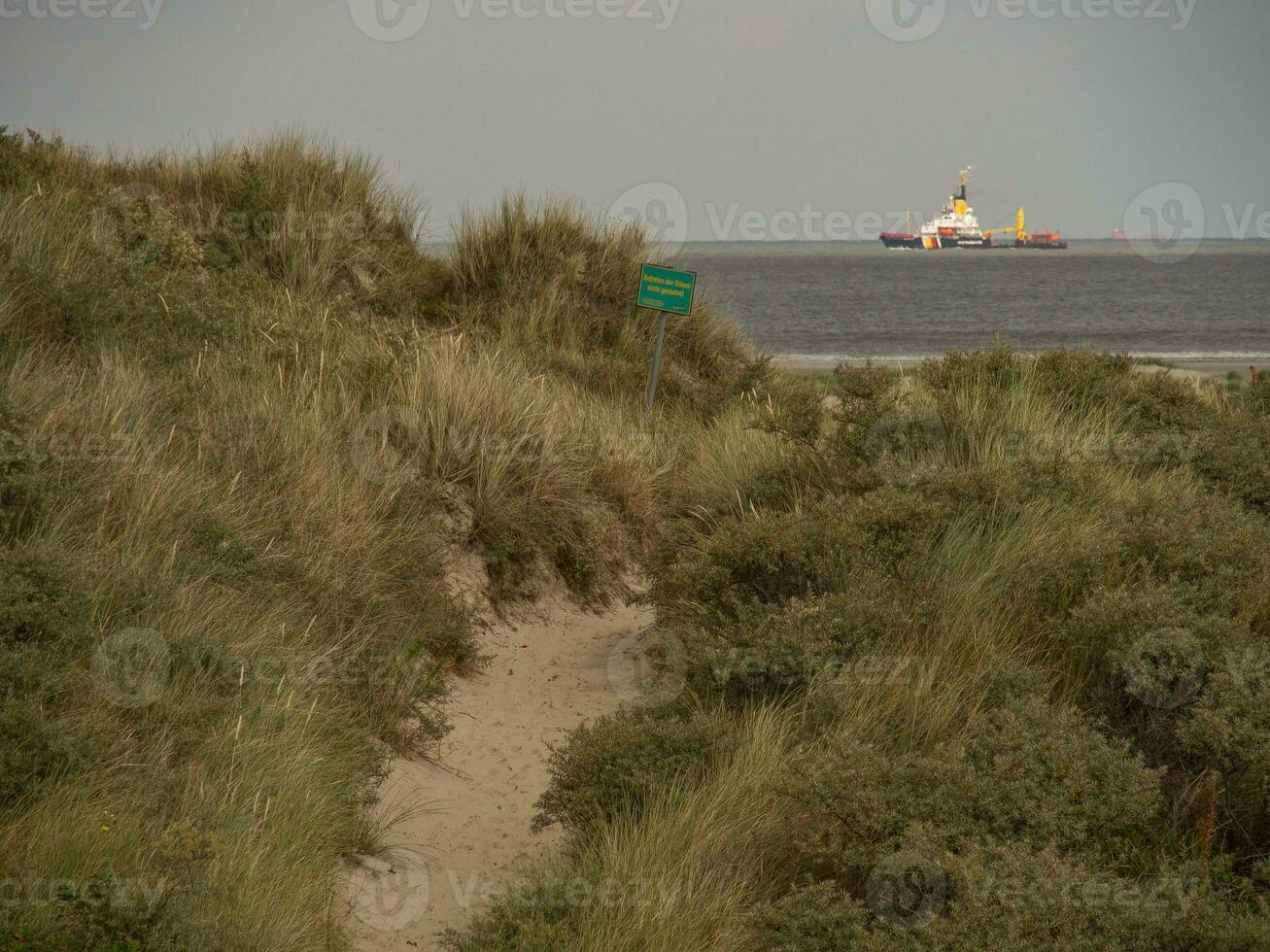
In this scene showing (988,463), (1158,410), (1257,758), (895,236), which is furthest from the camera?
(895,236)

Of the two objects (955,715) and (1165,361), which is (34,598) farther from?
(1165,361)

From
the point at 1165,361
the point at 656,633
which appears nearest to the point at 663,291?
the point at 656,633

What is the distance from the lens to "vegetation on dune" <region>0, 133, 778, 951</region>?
3467mm

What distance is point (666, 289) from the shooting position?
10828mm

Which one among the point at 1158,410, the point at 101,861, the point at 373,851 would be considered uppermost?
the point at 1158,410

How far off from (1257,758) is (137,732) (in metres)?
3.96

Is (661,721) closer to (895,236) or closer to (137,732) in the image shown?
(137,732)

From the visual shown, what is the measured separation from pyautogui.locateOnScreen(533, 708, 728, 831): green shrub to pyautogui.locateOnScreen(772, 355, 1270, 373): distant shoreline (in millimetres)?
23027

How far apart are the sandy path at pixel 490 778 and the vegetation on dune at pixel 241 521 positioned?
0.66 ft

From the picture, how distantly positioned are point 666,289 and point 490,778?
6644 mm

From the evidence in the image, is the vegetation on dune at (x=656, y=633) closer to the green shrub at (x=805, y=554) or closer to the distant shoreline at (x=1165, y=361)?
the green shrub at (x=805, y=554)

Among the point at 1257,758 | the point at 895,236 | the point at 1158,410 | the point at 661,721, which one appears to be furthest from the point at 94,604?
the point at 895,236

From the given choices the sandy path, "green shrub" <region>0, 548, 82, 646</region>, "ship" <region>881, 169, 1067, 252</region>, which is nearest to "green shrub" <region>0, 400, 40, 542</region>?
"green shrub" <region>0, 548, 82, 646</region>

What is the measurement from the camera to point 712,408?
11289 mm
